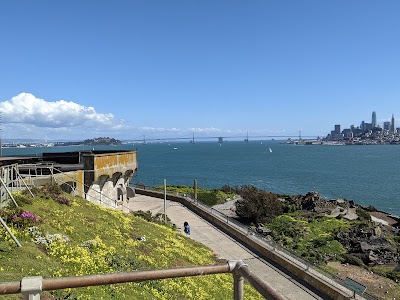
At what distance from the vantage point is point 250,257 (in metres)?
21.9

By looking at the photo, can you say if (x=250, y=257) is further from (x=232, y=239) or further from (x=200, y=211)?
(x=200, y=211)

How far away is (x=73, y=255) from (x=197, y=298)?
12.5 feet

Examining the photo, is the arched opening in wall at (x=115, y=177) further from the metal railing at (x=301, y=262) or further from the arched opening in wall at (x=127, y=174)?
the metal railing at (x=301, y=262)

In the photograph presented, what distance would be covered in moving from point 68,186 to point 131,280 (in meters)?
19.1

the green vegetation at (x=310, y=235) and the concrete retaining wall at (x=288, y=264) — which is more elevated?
the concrete retaining wall at (x=288, y=264)

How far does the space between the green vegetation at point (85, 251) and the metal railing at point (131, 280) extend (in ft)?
14.5

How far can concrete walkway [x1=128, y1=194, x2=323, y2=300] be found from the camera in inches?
690

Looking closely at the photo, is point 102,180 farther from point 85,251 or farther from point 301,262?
point 85,251

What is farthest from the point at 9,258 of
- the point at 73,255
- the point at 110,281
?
the point at 110,281

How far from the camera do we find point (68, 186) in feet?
69.1

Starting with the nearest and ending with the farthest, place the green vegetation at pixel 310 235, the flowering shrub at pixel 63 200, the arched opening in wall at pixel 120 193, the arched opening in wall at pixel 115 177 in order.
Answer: the flowering shrub at pixel 63 200, the arched opening in wall at pixel 115 177, the arched opening in wall at pixel 120 193, the green vegetation at pixel 310 235

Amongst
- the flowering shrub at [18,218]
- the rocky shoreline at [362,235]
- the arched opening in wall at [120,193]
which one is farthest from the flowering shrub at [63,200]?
the rocky shoreline at [362,235]

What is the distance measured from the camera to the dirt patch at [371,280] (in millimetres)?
20969

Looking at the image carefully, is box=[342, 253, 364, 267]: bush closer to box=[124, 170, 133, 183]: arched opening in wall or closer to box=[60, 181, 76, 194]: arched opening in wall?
box=[124, 170, 133, 183]: arched opening in wall
